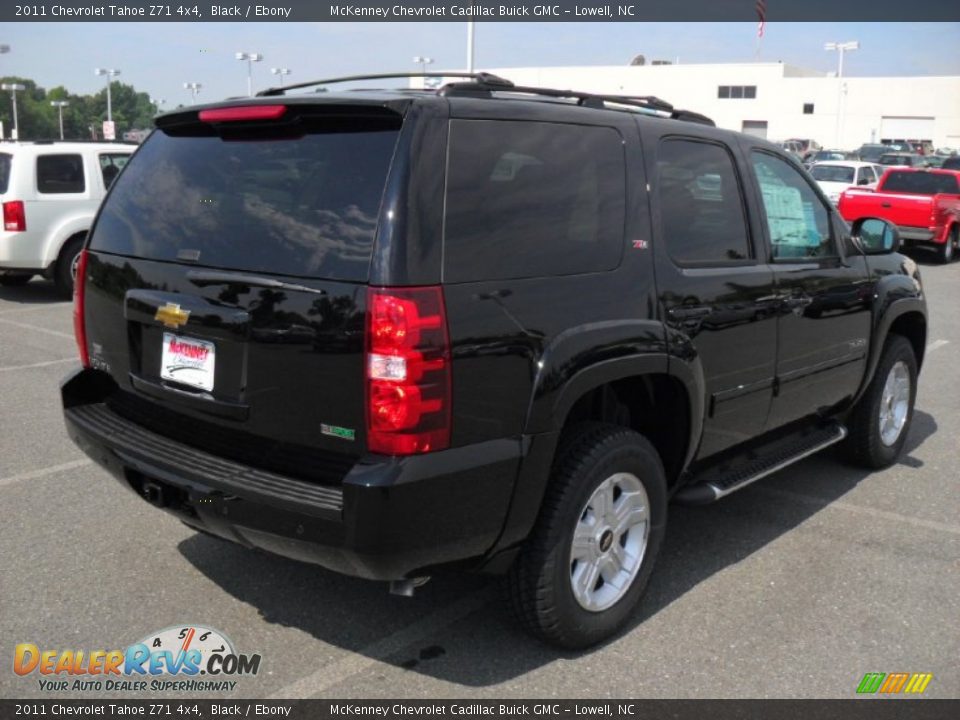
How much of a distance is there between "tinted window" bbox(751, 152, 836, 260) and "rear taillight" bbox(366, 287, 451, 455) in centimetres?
220

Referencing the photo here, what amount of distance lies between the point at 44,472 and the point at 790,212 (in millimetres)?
4174

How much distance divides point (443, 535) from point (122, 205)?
1.87 metres

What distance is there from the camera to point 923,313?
18.5 ft

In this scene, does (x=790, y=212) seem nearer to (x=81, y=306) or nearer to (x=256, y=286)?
(x=256, y=286)

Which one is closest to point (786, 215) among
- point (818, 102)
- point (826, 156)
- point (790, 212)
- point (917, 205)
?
point (790, 212)

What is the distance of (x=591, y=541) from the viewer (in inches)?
133

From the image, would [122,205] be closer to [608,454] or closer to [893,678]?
[608,454]

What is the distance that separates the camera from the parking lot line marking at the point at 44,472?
16.5 ft

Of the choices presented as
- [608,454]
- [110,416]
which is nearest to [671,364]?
[608,454]

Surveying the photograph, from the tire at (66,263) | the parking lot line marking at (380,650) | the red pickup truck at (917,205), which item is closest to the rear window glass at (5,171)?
the tire at (66,263)

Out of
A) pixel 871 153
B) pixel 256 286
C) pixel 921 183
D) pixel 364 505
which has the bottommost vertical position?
pixel 364 505

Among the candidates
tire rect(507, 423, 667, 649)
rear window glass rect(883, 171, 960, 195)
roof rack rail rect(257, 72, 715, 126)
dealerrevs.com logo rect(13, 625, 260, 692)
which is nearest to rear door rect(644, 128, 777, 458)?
roof rack rail rect(257, 72, 715, 126)

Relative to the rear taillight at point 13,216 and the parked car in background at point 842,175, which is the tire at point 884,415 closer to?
the rear taillight at point 13,216

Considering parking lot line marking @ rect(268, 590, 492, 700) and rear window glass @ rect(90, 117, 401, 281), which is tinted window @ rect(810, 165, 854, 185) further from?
rear window glass @ rect(90, 117, 401, 281)
